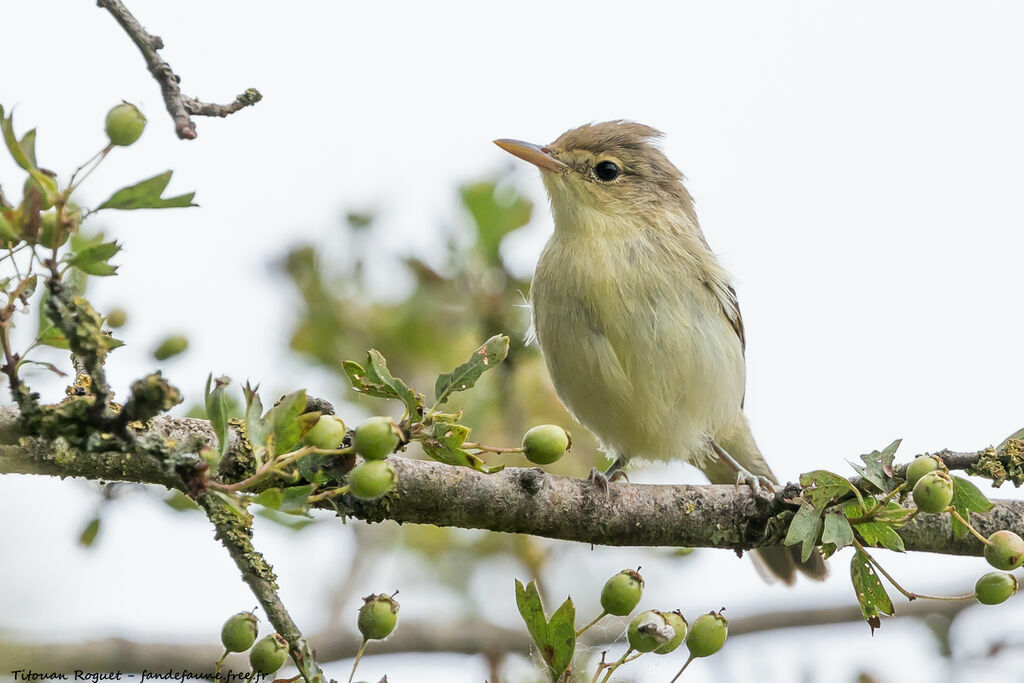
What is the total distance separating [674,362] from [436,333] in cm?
116

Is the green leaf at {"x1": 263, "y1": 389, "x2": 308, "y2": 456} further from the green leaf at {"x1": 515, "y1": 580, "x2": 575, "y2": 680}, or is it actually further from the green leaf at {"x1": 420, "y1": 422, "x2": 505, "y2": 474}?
the green leaf at {"x1": 515, "y1": 580, "x2": 575, "y2": 680}

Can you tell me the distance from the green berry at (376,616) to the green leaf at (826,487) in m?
1.23

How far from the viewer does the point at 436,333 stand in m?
4.86

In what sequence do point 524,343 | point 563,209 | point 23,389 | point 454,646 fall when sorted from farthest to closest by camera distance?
1. point 563,209
2. point 524,343
3. point 454,646
4. point 23,389

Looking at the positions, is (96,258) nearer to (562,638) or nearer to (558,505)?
(562,638)

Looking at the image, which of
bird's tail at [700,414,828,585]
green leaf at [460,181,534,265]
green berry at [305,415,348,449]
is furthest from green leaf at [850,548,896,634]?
bird's tail at [700,414,828,585]

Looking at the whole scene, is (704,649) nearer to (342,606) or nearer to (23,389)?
(23,389)

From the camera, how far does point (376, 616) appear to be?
2125 millimetres

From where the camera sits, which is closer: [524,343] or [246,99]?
[246,99]

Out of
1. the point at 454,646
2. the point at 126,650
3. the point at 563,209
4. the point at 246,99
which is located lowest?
the point at 454,646

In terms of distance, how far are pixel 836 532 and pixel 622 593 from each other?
0.61m

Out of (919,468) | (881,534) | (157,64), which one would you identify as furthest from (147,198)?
(881,534)

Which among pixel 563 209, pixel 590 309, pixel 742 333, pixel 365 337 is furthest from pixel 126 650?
pixel 742 333

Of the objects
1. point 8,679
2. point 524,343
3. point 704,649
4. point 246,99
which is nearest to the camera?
point 246,99
